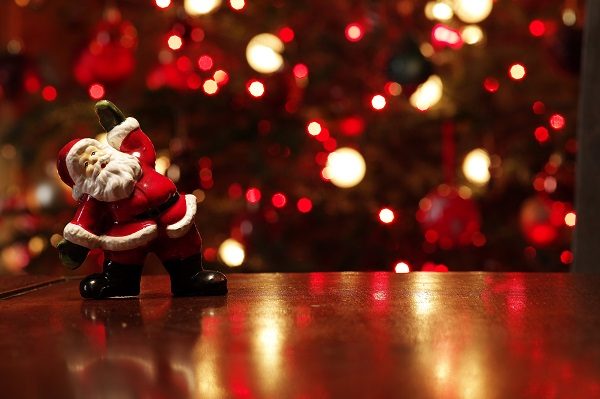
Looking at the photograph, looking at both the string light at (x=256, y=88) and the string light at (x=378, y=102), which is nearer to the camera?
the string light at (x=256, y=88)

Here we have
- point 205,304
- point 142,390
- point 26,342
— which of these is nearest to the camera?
point 142,390

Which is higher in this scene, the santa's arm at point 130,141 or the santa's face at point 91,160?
the santa's arm at point 130,141

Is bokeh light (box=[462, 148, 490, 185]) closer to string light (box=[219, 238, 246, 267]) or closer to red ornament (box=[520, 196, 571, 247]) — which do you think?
red ornament (box=[520, 196, 571, 247])

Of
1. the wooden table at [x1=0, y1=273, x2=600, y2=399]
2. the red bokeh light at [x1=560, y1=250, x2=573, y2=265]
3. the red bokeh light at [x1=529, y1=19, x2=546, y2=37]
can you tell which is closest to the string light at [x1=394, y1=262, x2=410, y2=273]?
the red bokeh light at [x1=560, y1=250, x2=573, y2=265]

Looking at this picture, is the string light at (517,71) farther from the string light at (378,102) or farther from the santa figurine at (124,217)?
the santa figurine at (124,217)

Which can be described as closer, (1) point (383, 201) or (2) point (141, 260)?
(2) point (141, 260)

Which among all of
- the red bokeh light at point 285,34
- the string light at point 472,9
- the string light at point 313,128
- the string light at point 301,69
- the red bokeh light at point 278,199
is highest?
the string light at point 472,9

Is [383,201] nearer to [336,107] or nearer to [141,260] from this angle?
[336,107]

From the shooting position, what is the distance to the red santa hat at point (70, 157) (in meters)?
Answer: 0.78

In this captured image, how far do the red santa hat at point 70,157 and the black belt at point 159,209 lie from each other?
0.22ft

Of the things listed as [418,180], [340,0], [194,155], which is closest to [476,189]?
[418,180]

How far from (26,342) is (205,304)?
201mm

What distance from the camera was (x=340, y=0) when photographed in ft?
7.67

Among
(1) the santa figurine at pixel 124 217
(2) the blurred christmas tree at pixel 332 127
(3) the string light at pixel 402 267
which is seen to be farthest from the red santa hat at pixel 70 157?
(3) the string light at pixel 402 267
